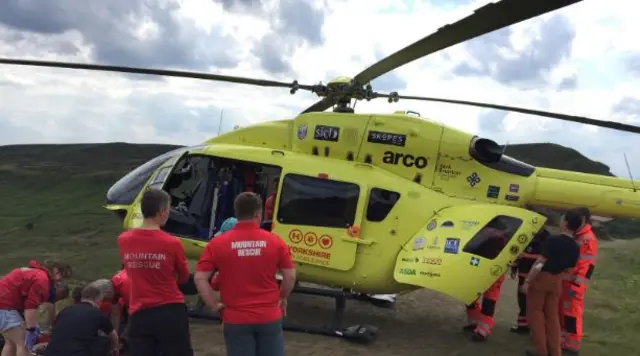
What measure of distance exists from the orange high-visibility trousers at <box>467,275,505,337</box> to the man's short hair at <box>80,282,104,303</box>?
14.0 ft

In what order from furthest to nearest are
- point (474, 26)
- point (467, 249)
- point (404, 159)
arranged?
1. point (404, 159)
2. point (467, 249)
3. point (474, 26)

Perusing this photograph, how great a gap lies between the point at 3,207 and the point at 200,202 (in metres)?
18.2

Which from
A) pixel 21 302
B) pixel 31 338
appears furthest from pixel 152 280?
pixel 31 338

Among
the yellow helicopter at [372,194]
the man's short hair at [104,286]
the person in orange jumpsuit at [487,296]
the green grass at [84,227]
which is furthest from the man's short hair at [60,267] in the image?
the green grass at [84,227]

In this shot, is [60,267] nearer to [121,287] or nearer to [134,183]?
[121,287]

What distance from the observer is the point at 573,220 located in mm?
5980

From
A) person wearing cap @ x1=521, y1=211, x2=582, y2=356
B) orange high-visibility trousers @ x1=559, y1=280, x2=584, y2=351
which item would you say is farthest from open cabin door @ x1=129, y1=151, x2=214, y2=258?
orange high-visibility trousers @ x1=559, y1=280, x2=584, y2=351

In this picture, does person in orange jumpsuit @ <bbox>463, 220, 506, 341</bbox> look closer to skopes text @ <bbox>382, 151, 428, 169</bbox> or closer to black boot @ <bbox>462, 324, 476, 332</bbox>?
black boot @ <bbox>462, 324, 476, 332</bbox>

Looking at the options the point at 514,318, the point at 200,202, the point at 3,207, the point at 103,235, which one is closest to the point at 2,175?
the point at 3,207

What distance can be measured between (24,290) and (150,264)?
2132 millimetres

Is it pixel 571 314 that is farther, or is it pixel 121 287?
pixel 571 314

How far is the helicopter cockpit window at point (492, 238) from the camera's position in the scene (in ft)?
21.0

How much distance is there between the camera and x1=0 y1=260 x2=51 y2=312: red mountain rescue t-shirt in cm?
504

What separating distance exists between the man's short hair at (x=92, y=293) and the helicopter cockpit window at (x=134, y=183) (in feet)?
9.92
